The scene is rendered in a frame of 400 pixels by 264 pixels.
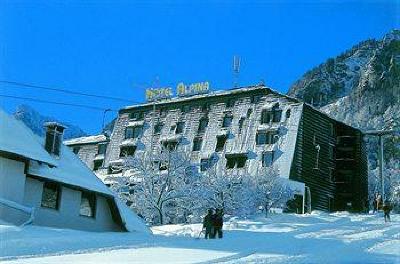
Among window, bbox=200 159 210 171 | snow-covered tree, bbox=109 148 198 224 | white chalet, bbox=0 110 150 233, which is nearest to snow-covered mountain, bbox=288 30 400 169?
window, bbox=200 159 210 171

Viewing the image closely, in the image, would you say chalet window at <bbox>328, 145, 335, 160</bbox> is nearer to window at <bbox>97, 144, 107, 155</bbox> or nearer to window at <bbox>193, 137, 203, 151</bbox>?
window at <bbox>193, 137, 203, 151</bbox>

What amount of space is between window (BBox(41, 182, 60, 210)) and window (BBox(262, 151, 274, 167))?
104 feet

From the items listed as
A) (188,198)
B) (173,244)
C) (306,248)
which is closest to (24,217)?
(173,244)

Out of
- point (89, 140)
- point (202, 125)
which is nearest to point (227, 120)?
point (202, 125)

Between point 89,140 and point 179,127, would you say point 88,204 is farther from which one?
point 89,140

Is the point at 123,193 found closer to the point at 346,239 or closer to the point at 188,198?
the point at 188,198

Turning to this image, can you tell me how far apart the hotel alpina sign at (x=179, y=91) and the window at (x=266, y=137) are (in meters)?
11.0

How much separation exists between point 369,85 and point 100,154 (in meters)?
→ 75.6

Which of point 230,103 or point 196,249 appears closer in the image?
point 196,249

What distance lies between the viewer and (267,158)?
59.2 metres

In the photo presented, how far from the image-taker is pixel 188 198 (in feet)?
141

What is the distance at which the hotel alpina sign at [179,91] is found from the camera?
230ft

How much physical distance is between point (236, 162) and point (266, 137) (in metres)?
3.84

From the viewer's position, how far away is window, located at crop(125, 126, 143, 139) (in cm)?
6968
